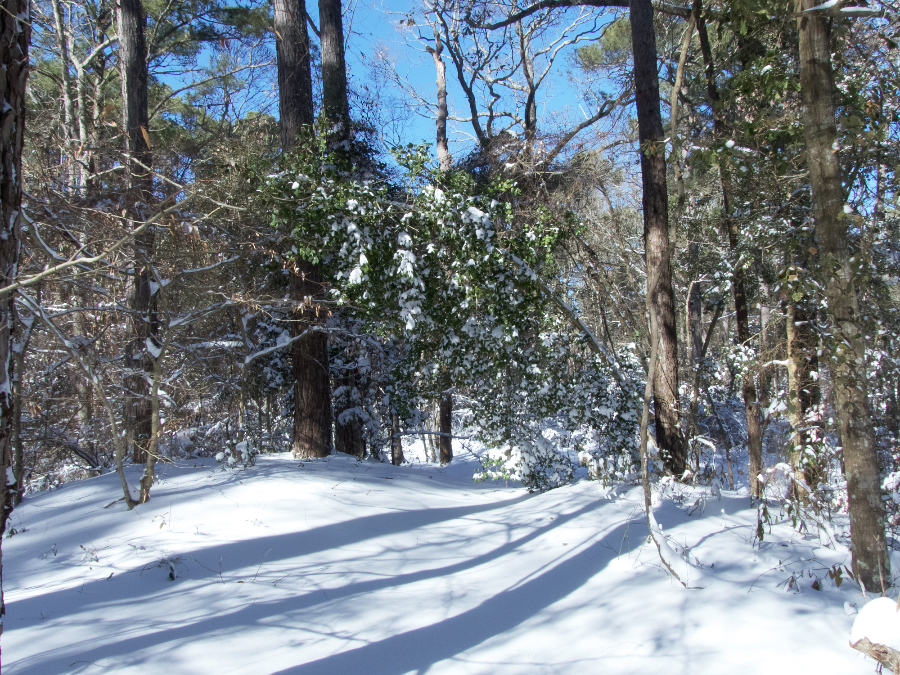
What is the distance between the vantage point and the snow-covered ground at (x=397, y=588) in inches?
124

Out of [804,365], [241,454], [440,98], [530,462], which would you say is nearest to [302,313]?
[241,454]

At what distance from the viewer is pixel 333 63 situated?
9992 millimetres

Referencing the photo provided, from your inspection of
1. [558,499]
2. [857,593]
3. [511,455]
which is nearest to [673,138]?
[857,593]

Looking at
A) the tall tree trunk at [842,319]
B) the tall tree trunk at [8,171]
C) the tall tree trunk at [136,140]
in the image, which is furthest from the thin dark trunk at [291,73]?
the tall tree trunk at [842,319]

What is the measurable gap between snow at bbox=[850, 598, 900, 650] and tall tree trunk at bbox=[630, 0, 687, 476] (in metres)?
4.30

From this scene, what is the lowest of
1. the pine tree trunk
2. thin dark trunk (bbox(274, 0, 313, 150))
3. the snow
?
the pine tree trunk

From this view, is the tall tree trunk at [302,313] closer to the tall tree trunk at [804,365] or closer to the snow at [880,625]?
the tall tree trunk at [804,365]

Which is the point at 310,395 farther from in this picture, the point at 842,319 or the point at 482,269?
the point at 842,319

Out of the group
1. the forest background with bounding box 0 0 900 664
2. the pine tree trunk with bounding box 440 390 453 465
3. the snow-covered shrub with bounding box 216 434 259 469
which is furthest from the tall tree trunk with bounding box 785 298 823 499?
the pine tree trunk with bounding box 440 390 453 465

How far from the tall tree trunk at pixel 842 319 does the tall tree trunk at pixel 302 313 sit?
632 centimetres

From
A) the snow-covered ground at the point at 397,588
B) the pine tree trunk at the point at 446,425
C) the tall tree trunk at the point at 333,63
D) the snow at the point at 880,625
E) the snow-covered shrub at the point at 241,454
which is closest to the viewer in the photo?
the snow at the point at 880,625

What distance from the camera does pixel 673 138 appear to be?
126 inches

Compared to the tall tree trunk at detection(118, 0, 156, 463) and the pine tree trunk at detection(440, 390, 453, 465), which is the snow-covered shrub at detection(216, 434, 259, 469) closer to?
the tall tree trunk at detection(118, 0, 156, 463)

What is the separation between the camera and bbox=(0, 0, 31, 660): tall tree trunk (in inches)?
106
